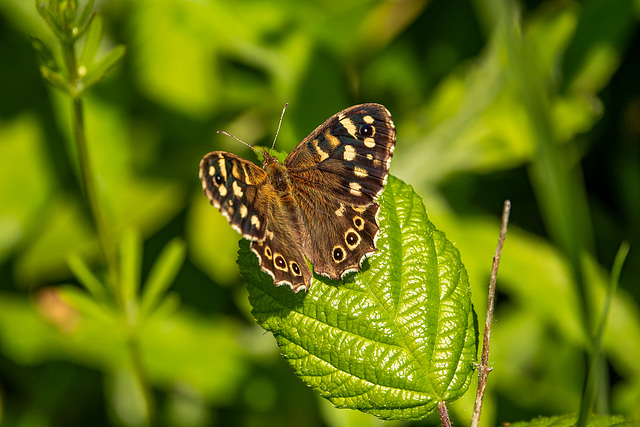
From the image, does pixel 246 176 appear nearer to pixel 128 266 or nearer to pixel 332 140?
pixel 332 140

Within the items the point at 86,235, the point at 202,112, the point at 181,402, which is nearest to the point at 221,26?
the point at 202,112

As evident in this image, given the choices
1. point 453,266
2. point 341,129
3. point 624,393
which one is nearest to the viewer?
point 453,266

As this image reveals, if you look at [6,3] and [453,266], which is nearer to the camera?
[453,266]

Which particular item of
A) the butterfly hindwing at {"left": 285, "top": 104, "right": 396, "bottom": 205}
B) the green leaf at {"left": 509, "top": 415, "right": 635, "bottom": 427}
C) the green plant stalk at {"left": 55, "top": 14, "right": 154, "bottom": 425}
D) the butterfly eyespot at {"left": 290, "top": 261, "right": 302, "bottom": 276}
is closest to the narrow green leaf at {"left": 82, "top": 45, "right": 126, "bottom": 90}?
the green plant stalk at {"left": 55, "top": 14, "right": 154, "bottom": 425}

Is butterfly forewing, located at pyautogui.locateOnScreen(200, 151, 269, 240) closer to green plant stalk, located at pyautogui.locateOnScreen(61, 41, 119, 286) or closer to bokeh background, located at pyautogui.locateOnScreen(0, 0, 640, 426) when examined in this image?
green plant stalk, located at pyautogui.locateOnScreen(61, 41, 119, 286)

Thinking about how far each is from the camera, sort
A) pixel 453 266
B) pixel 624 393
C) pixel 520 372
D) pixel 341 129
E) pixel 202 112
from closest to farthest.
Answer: pixel 453 266
pixel 341 129
pixel 624 393
pixel 520 372
pixel 202 112

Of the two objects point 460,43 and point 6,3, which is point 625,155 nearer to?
point 460,43

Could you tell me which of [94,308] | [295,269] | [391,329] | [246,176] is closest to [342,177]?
[246,176]

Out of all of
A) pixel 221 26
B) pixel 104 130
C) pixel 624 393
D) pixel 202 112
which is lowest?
pixel 624 393

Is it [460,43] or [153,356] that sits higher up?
[460,43]
